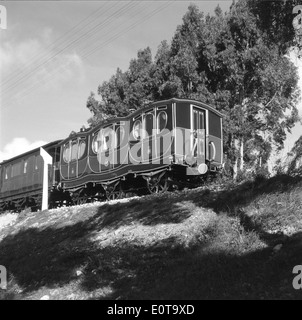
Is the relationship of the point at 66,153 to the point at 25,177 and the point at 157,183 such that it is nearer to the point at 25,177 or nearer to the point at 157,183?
the point at 25,177

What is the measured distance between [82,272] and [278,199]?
3750 mm

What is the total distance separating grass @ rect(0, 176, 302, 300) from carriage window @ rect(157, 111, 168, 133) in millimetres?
3650

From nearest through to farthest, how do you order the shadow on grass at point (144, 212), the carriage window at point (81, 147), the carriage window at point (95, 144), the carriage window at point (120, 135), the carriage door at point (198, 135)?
the shadow on grass at point (144, 212) < the carriage door at point (198, 135) < the carriage window at point (120, 135) < the carriage window at point (95, 144) < the carriage window at point (81, 147)

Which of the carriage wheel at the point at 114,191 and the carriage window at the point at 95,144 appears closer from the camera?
the carriage wheel at the point at 114,191

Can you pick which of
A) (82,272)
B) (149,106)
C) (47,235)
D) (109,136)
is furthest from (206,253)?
(109,136)

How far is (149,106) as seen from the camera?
46.9 feet

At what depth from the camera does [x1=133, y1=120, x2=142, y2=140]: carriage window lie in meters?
14.4

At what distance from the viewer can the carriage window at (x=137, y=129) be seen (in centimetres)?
A: 1444

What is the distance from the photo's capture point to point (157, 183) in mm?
13914

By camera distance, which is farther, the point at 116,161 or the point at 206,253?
the point at 116,161

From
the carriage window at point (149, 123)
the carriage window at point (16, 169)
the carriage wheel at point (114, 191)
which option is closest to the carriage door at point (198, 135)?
the carriage window at point (149, 123)

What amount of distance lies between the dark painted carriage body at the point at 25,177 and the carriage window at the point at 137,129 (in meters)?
7.11

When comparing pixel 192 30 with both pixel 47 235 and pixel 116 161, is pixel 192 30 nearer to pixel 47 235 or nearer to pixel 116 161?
pixel 116 161

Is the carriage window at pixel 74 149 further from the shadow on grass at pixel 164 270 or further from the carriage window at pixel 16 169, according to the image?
the shadow on grass at pixel 164 270
